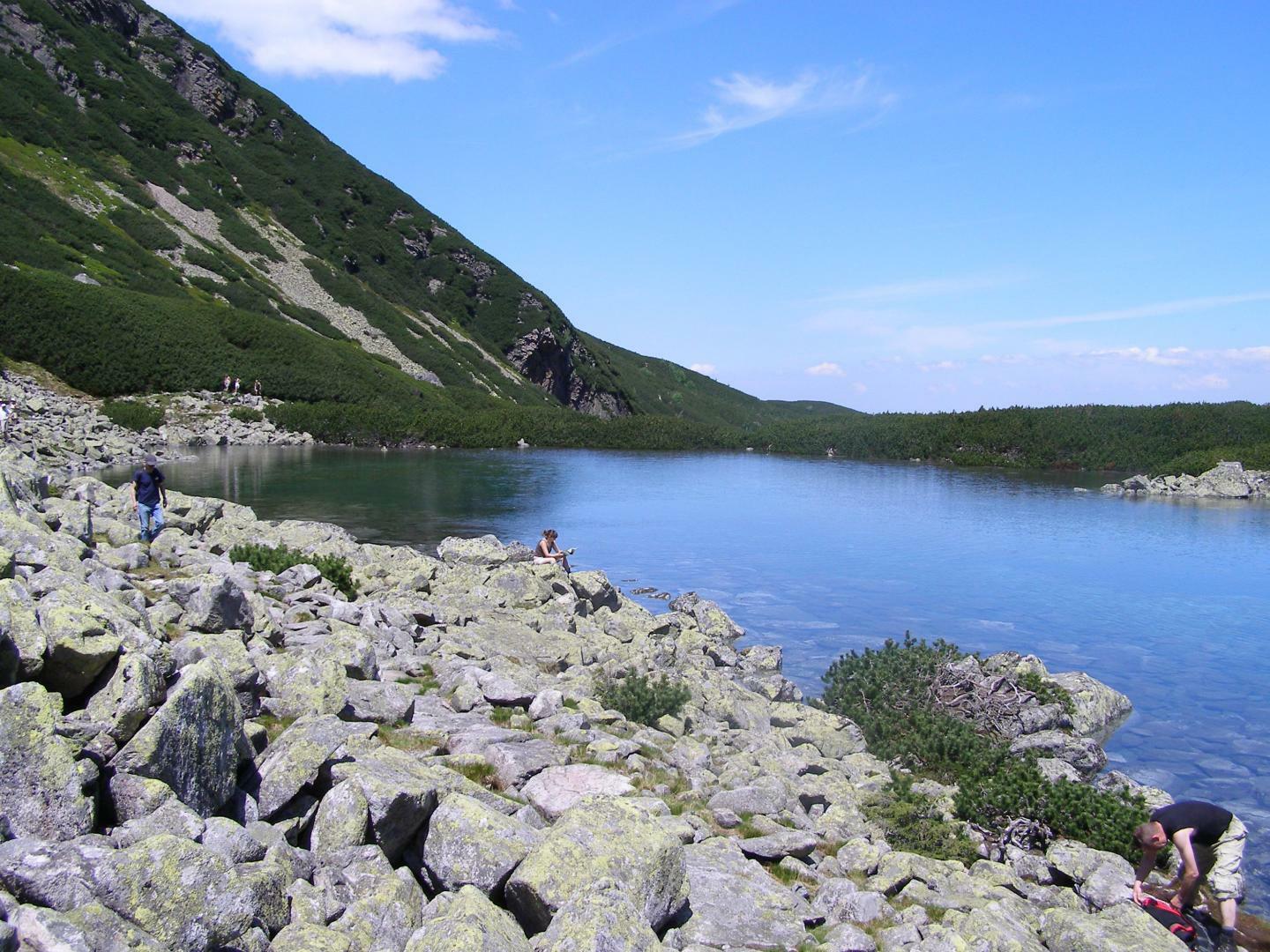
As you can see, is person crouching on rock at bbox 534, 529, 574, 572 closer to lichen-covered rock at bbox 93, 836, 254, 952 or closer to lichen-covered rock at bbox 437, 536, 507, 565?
lichen-covered rock at bbox 437, 536, 507, 565

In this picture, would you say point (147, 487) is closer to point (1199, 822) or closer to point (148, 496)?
point (148, 496)

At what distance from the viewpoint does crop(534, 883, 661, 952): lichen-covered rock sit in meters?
5.25

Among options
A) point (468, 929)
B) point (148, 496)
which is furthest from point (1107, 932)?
point (148, 496)

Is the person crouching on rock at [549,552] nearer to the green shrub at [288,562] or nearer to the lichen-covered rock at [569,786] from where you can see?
the green shrub at [288,562]

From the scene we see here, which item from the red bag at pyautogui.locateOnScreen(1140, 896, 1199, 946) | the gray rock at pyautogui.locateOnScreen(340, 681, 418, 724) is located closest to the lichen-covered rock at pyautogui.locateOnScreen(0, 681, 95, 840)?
the gray rock at pyautogui.locateOnScreen(340, 681, 418, 724)

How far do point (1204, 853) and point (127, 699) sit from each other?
10661 mm

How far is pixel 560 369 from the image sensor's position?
149125 mm

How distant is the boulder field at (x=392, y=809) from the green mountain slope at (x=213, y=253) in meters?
72.0

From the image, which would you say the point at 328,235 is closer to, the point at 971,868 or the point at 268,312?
the point at 268,312

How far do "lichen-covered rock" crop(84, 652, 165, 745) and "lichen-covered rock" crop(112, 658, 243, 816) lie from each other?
0.12 meters

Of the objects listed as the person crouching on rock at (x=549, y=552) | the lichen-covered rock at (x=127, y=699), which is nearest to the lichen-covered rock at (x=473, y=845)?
the lichen-covered rock at (x=127, y=699)

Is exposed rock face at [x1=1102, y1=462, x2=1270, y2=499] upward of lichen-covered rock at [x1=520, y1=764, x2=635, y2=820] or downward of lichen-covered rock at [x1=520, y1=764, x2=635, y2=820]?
upward

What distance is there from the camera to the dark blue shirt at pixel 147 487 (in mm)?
18484

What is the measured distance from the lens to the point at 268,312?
100250 mm
